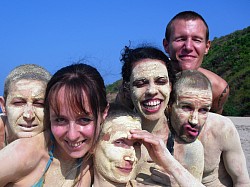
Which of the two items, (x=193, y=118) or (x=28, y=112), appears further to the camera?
(x=193, y=118)

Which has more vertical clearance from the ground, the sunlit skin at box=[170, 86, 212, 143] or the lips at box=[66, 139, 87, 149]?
the sunlit skin at box=[170, 86, 212, 143]

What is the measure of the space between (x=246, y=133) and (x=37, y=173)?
44.9ft

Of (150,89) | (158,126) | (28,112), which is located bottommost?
(158,126)

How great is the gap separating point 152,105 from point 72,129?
1.09 meters

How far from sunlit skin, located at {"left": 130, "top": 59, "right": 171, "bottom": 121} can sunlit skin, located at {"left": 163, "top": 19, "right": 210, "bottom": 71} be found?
98cm

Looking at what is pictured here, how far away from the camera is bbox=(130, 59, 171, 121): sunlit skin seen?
15.2 feet

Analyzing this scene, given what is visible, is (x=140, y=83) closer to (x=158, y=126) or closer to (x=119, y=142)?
(x=158, y=126)

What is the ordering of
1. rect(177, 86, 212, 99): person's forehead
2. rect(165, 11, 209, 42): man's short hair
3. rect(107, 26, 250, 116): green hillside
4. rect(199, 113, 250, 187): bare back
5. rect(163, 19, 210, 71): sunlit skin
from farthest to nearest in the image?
1. rect(107, 26, 250, 116): green hillside
2. rect(165, 11, 209, 42): man's short hair
3. rect(163, 19, 210, 71): sunlit skin
4. rect(199, 113, 250, 187): bare back
5. rect(177, 86, 212, 99): person's forehead

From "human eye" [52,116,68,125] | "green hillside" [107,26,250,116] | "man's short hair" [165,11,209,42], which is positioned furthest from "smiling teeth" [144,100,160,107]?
"green hillside" [107,26,250,116]

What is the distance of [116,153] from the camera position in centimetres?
411

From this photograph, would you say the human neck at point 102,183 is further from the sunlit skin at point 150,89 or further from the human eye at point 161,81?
the human eye at point 161,81

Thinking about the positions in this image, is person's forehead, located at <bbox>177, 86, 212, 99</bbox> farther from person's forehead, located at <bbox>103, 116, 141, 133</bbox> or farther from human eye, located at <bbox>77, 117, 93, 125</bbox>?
human eye, located at <bbox>77, 117, 93, 125</bbox>

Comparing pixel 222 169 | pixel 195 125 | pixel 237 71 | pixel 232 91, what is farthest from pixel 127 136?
pixel 237 71

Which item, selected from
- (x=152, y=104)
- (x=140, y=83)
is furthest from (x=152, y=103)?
(x=140, y=83)
